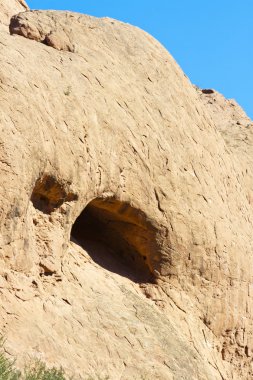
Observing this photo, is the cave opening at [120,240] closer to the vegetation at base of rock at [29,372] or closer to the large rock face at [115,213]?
the large rock face at [115,213]

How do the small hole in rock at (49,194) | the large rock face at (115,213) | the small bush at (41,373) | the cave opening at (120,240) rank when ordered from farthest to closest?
the cave opening at (120,240)
the small hole in rock at (49,194)
the large rock face at (115,213)
the small bush at (41,373)

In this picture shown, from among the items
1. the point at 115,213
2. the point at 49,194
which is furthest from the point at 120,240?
the point at 49,194

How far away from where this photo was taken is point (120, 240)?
579 inches

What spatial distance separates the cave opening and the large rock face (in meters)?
0.03

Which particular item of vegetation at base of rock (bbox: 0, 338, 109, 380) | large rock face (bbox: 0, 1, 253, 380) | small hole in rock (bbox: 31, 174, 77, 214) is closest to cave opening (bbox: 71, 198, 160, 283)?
large rock face (bbox: 0, 1, 253, 380)

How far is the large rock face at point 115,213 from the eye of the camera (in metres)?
11.2

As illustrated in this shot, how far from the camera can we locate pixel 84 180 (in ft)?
41.6

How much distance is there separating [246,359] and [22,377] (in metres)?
7.32

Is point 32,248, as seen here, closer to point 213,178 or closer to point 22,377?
point 22,377

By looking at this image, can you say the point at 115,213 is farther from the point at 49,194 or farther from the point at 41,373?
the point at 41,373

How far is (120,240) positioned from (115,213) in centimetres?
81

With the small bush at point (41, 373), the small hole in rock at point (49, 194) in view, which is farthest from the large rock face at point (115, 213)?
the small bush at point (41, 373)

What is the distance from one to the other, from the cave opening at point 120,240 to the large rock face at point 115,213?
0.03 meters

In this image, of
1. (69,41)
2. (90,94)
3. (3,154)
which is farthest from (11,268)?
(69,41)
